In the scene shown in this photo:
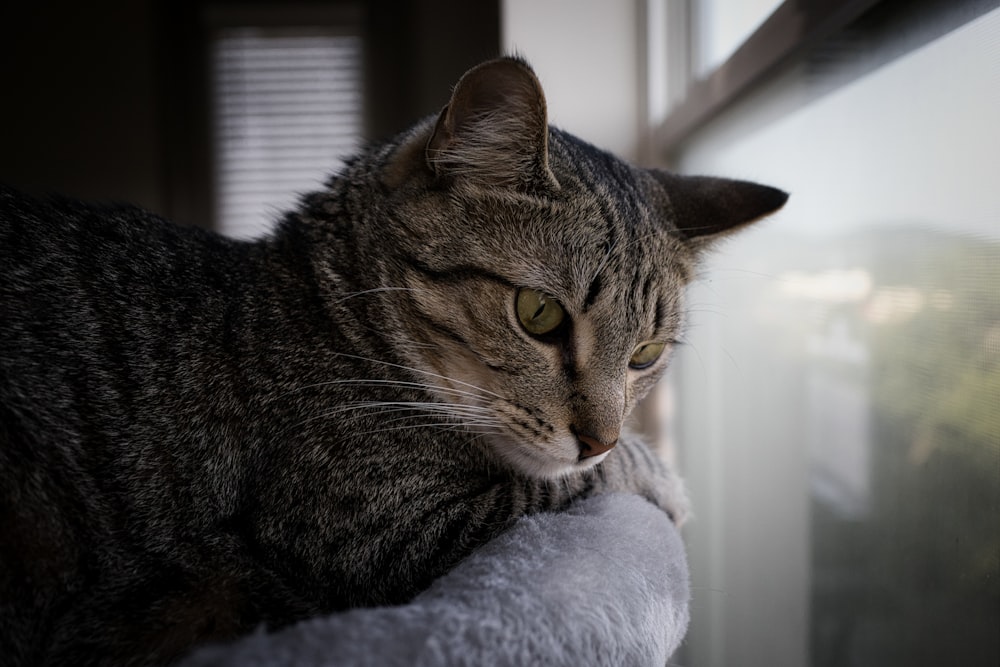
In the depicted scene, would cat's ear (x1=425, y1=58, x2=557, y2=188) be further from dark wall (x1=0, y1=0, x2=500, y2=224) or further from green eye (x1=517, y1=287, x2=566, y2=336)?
dark wall (x1=0, y1=0, x2=500, y2=224)

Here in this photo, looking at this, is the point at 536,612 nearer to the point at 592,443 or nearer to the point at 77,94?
the point at 592,443

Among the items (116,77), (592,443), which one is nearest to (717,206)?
(592,443)

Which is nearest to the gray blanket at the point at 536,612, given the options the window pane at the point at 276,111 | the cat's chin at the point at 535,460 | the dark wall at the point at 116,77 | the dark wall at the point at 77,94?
the cat's chin at the point at 535,460

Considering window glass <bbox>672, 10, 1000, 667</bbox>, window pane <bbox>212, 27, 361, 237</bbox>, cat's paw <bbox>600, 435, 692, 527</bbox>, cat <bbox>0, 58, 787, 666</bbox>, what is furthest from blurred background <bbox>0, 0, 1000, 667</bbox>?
window pane <bbox>212, 27, 361, 237</bbox>

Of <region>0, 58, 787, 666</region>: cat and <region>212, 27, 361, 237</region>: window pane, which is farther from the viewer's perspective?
<region>212, 27, 361, 237</region>: window pane

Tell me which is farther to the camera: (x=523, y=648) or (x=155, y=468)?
(x=155, y=468)

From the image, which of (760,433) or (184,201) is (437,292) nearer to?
(760,433)

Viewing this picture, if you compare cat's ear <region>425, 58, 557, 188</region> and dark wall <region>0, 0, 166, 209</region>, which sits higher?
dark wall <region>0, 0, 166, 209</region>

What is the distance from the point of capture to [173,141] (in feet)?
12.0

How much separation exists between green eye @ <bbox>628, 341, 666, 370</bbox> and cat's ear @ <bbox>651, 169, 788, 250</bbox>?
17 cm

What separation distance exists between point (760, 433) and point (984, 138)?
0.77 meters

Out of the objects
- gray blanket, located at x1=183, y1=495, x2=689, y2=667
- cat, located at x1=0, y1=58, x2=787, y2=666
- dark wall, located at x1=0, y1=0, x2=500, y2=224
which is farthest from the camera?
dark wall, located at x1=0, y1=0, x2=500, y2=224

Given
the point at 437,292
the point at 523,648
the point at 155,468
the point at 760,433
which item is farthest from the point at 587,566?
the point at 760,433

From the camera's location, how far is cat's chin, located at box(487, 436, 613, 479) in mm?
875
